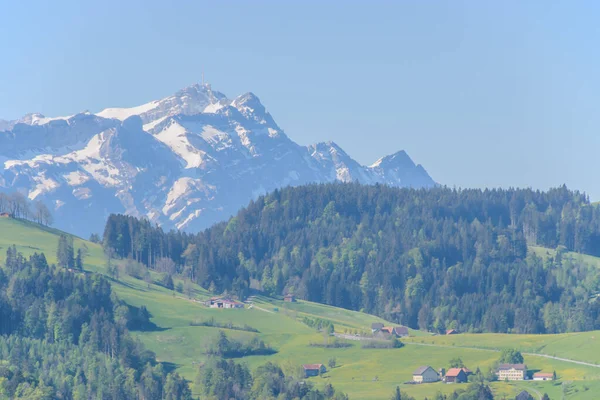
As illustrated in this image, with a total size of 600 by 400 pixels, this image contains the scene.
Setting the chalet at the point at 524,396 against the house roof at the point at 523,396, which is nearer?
the chalet at the point at 524,396

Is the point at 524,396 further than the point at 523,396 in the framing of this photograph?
No

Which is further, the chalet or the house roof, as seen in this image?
the house roof

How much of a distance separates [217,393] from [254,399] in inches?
210

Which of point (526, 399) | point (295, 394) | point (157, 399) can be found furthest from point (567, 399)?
point (157, 399)

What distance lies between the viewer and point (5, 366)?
197375mm

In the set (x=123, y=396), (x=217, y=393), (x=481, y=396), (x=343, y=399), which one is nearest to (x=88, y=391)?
(x=123, y=396)

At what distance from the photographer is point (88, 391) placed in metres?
198

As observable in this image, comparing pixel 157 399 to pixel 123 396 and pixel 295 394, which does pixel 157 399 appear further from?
pixel 295 394

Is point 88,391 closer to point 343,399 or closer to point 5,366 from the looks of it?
point 5,366

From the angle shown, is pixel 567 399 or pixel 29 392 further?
pixel 567 399

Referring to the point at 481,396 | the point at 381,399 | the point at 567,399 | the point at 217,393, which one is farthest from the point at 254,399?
the point at 567,399

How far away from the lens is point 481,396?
196 m

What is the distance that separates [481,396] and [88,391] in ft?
178

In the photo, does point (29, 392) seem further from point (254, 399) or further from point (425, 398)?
point (425, 398)
